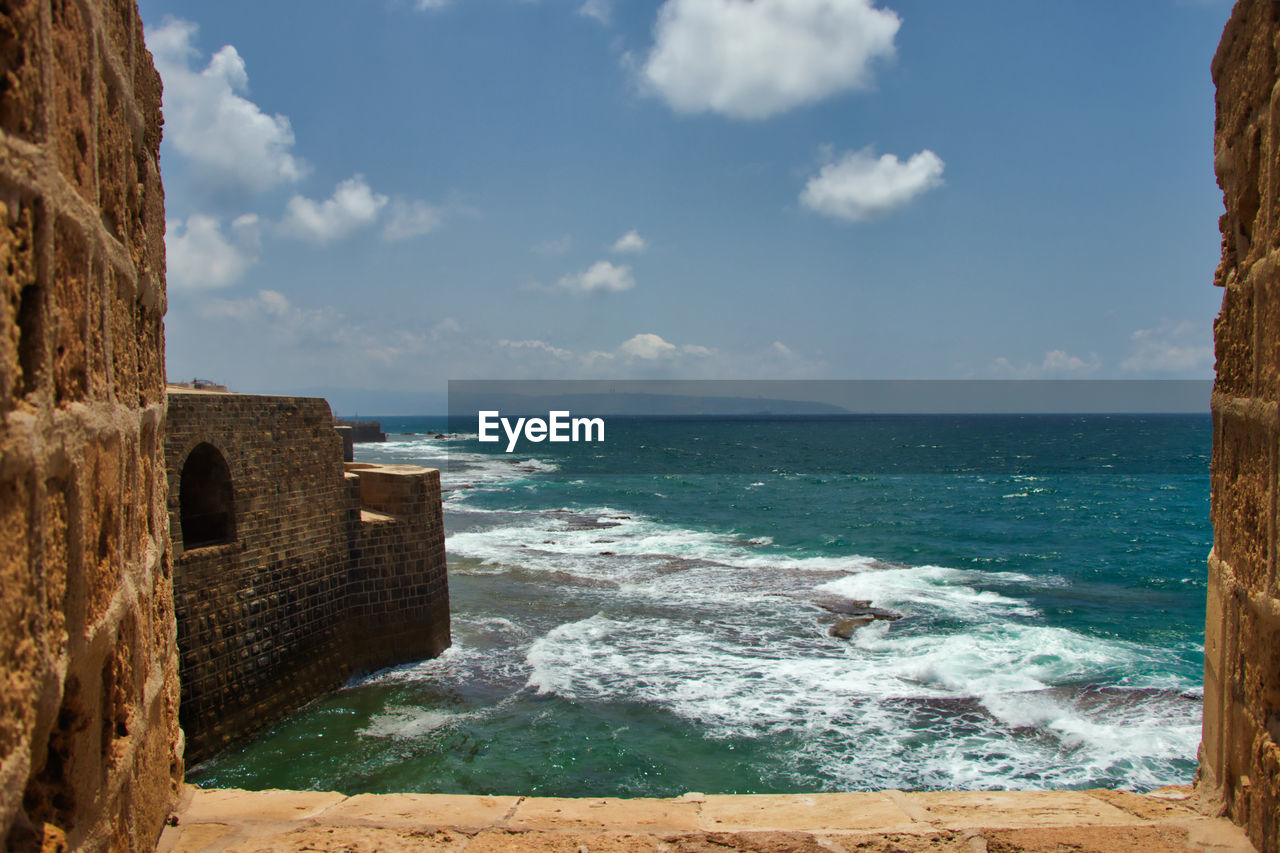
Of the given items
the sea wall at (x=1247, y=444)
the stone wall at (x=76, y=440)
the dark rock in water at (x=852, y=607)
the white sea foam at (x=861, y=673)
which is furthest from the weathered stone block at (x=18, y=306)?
the dark rock in water at (x=852, y=607)

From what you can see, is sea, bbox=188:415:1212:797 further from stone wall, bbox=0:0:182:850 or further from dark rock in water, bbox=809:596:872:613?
stone wall, bbox=0:0:182:850

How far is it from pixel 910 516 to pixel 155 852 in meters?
36.2

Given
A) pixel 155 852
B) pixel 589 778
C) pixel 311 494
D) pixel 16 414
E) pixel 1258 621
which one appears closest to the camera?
pixel 16 414

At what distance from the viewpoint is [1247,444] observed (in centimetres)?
260

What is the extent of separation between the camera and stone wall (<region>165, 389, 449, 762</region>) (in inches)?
362

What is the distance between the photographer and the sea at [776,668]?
394 inches

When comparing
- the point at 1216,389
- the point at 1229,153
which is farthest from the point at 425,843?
the point at 1229,153

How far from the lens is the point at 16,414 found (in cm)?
142

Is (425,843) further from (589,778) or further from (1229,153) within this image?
(589,778)

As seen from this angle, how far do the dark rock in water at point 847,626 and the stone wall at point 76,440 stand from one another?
14646 millimetres

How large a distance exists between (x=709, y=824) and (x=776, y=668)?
1127 centimetres

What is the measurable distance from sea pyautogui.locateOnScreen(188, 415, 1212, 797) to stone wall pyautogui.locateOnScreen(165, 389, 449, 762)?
49cm

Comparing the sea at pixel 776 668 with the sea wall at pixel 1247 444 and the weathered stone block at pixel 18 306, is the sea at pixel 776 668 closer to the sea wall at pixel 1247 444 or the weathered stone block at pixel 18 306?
the sea wall at pixel 1247 444

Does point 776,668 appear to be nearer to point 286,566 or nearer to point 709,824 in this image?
point 286,566
